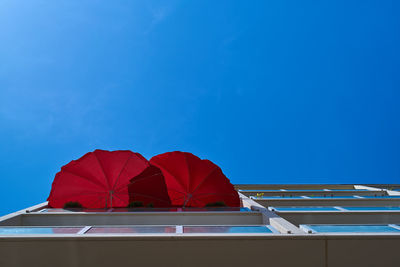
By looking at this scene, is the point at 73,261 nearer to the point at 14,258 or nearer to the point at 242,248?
the point at 14,258

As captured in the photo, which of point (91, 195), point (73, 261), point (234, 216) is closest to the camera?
point (73, 261)

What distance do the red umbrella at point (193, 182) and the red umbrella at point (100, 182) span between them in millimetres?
914

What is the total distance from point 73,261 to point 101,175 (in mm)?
6133

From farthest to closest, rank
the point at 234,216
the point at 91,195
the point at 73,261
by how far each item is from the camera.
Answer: the point at 91,195 → the point at 234,216 → the point at 73,261

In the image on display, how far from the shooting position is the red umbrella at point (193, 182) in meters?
13.4

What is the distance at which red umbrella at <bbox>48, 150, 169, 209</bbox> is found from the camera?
12.1m

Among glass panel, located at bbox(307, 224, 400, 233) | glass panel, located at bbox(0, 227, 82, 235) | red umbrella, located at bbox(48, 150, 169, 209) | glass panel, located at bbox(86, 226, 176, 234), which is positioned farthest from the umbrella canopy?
glass panel, located at bbox(307, 224, 400, 233)

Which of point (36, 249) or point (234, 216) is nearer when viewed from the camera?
point (36, 249)

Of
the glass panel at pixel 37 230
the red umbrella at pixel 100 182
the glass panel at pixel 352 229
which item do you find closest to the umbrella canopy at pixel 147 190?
the red umbrella at pixel 100 182

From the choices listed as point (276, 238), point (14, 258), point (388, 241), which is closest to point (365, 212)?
point (388, 241)

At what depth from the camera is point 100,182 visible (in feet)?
40.4

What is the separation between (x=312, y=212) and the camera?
10.6 metres

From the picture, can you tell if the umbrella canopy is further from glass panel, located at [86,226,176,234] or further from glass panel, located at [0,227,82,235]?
glass panel, located at [86,226,176,234]

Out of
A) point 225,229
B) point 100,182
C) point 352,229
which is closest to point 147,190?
point 100,182
